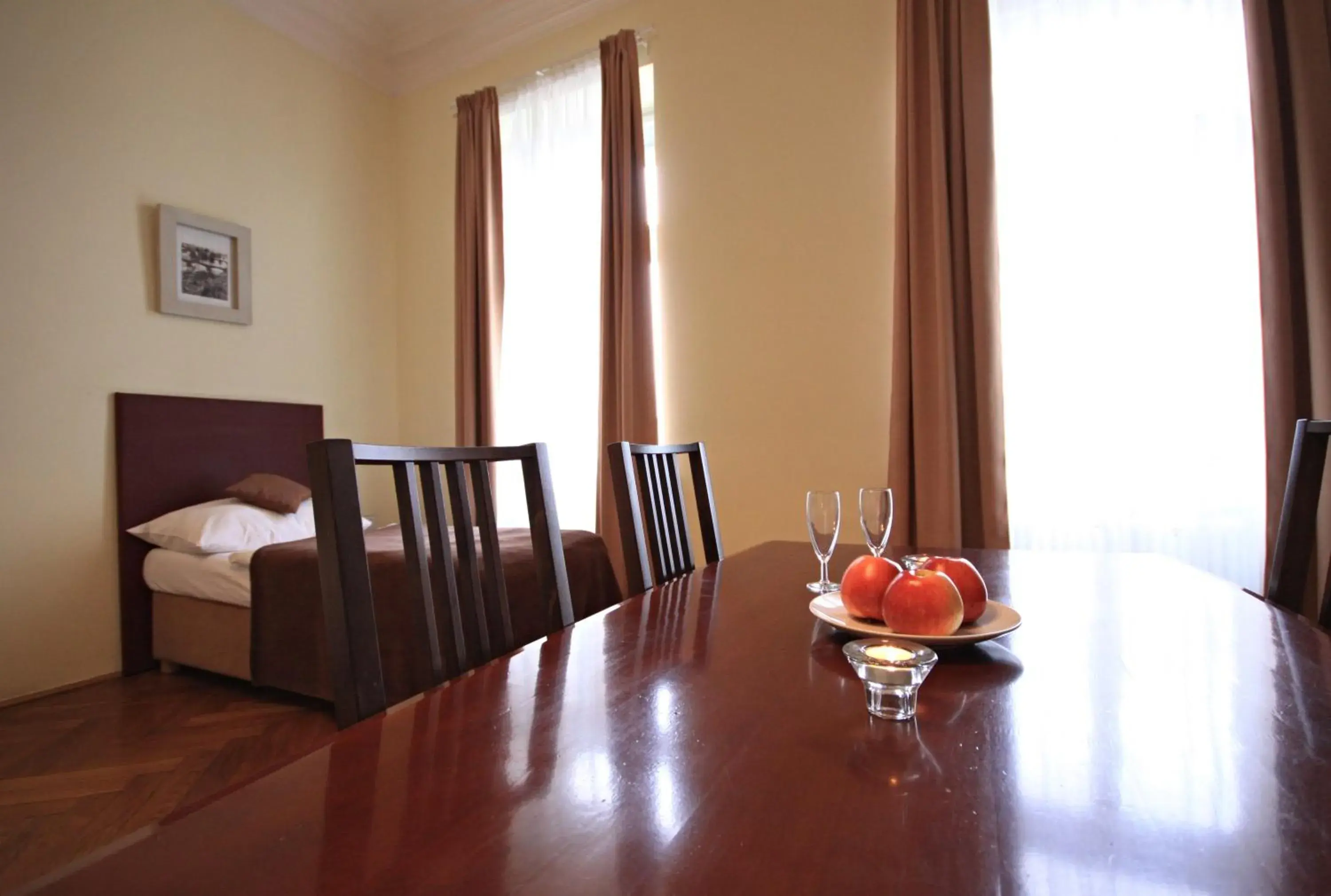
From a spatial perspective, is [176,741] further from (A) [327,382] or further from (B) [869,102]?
(B) [869,102]

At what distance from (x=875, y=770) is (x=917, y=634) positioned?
0.30 m

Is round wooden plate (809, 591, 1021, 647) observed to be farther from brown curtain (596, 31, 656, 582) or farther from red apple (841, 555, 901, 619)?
brown curtain (596, 31, 656, 582)

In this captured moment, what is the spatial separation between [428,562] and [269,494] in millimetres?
2516

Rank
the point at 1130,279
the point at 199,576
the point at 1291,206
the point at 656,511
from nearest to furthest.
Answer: the point at 656,511 < the point at 1291,206 < the point at 1130,279 < the point at 199,576

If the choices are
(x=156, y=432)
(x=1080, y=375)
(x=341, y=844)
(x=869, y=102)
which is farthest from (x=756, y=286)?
(x=341, y=844)

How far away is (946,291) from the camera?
2.50 m

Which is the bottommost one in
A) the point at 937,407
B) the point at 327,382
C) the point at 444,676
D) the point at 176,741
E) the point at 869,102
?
the point at 176,741

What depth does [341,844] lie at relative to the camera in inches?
15.1

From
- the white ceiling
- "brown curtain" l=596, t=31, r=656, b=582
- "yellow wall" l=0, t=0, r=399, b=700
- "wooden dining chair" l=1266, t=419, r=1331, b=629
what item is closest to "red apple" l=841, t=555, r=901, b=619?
"wooden dining chair" l=1266, t=419, r=1331, b=629

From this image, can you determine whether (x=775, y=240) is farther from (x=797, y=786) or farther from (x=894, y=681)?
(x=797, y=786)

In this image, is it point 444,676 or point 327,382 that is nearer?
point 444,676

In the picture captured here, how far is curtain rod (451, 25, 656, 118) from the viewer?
324 cm

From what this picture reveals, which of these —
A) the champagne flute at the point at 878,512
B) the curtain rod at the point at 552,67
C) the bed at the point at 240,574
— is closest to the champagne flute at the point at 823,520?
the champagne flute at the point at 878,512

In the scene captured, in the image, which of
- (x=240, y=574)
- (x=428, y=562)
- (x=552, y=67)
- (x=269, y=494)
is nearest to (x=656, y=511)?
(x=428, y=562)
